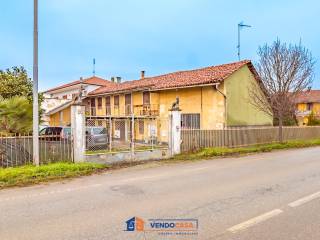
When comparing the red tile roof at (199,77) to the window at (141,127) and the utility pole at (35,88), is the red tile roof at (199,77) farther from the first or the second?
the utility pole at (35,88)

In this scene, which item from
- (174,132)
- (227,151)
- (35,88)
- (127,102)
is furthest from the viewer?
(127,102)

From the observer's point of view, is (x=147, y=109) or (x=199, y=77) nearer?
(x=199, y=77)

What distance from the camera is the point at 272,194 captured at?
7.55m

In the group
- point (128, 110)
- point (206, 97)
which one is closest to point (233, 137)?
point (206, 97)

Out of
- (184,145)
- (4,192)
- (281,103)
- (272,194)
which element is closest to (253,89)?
(281,103)

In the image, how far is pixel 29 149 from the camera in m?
11.8

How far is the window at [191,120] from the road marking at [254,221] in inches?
673

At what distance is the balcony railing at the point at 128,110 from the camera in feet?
87.2

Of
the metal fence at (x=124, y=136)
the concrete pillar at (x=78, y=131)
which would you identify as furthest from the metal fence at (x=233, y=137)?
the concrete pillar at (x=78, y=131)

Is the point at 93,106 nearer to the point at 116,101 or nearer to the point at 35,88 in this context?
the point at 116,101

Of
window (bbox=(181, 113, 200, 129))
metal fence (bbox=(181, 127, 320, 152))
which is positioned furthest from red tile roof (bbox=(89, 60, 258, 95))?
metal fence (bbox=(181, 127, 320, 152))

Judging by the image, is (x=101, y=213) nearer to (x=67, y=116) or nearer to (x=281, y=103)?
(x=281, y=103)

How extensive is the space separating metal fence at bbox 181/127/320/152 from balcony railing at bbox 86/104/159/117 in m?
8.04

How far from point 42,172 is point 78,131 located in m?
2.38
